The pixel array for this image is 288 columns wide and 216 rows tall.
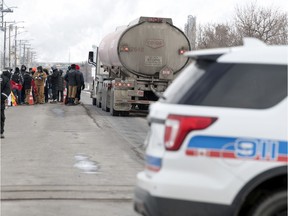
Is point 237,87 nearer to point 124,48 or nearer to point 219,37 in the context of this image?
point 124,48

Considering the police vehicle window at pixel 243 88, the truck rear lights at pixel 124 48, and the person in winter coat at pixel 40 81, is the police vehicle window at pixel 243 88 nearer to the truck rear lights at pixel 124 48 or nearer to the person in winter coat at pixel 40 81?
the truck rear lights at pixel 124 48

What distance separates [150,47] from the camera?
23.6 m

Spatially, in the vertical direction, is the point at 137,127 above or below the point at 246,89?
below

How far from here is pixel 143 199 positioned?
5398 mm

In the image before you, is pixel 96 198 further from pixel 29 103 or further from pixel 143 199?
pixel 29 103

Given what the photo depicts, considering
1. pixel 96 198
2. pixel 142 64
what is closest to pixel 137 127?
pixel 142 64

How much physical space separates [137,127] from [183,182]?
583 inches

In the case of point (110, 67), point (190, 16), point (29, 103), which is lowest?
point (29, 103)

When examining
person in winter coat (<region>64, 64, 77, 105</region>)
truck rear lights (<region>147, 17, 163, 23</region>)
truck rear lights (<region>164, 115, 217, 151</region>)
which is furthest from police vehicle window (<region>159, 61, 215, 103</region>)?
person in winter coat (<region>64, 64, 77, 105</region>)

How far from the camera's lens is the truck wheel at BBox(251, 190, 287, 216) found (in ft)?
17.0

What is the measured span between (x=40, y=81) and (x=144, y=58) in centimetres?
861

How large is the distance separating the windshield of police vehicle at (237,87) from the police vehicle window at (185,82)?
Answer: 0.01 m

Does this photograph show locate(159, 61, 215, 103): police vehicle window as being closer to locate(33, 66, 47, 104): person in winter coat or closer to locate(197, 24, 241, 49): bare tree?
locate(33, 66, 47, 104): person in winter coat

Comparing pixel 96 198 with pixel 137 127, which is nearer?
pixel 96 198
